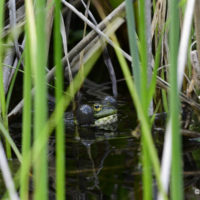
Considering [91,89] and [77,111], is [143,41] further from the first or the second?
[91,89]

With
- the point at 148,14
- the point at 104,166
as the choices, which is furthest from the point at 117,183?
the point at 148,14

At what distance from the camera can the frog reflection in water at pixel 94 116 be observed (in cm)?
290

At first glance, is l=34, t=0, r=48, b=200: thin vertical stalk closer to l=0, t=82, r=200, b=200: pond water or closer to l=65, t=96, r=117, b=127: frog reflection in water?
l=0, t=82, r=200, b=200: pond water

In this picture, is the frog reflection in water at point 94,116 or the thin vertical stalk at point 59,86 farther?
the frog reflection in water at point 94,116

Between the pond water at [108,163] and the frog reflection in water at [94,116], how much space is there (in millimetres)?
70

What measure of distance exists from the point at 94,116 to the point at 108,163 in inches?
33.3

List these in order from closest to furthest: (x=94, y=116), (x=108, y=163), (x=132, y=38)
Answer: (x=132, y=38) < (x=108, y=163) < (x=94, y=116)

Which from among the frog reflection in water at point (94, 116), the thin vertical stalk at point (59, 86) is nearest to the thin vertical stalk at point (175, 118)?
the thin vertical stalk at point (59, 86)

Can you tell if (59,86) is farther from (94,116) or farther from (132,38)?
(94,116)

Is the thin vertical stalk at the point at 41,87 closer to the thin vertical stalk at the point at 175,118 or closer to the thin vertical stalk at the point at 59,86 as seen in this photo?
the thin vertical stalk at the point at 59,86

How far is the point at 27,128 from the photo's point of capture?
104 centimetres

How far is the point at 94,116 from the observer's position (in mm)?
2957

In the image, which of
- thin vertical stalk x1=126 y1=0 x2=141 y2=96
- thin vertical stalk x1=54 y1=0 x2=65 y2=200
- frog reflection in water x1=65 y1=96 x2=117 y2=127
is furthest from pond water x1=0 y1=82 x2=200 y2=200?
thin vertical stalk x1=54 y1=0 x2=65 y2=200

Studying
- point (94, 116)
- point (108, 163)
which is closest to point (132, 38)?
point (108, 163)
